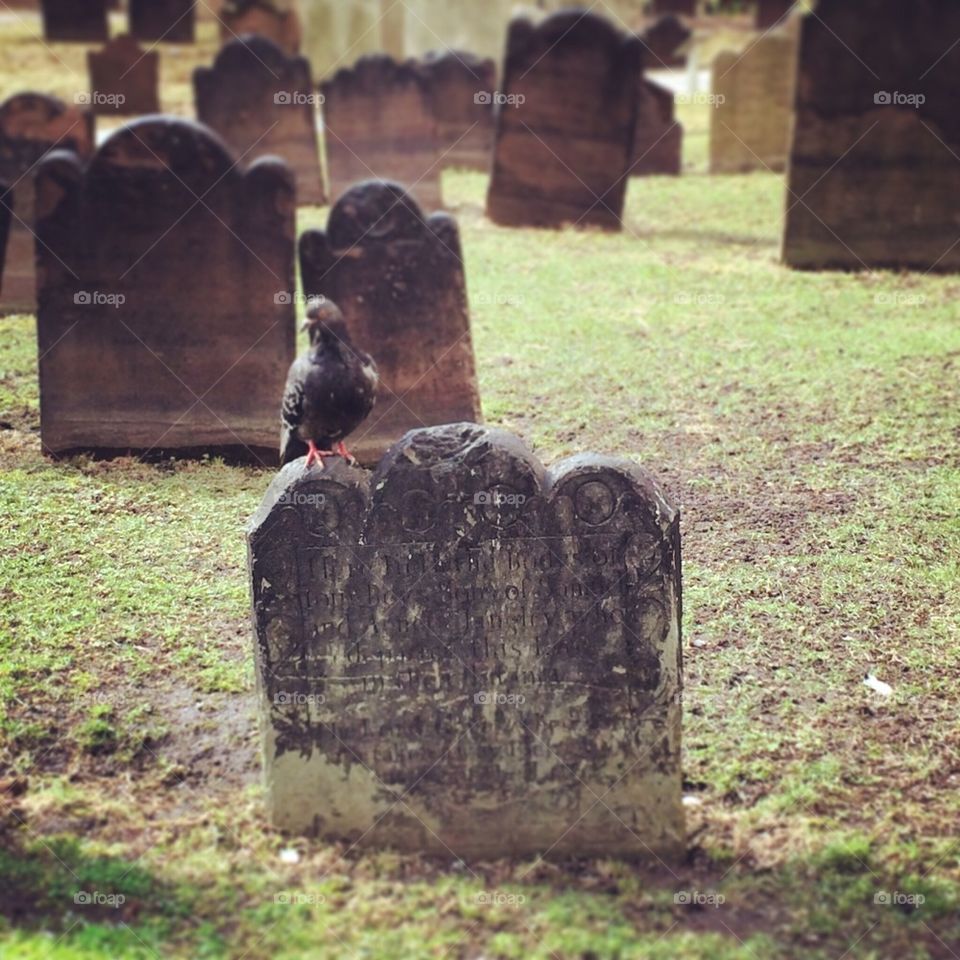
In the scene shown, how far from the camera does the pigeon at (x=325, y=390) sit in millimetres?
5219

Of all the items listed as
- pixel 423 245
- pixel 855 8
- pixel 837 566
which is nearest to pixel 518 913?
pixel 837 566

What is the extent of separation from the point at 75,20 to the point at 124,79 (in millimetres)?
4754

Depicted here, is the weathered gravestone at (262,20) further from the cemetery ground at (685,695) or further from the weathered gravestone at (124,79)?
→ the cemetery ground at (685,695)

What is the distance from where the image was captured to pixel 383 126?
13477 mm

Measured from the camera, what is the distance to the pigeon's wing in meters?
5.30

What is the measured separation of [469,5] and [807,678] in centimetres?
1938

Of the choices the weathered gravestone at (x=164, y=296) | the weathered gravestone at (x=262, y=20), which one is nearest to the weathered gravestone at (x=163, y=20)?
the weathered gravestone at (x=262, y=20)

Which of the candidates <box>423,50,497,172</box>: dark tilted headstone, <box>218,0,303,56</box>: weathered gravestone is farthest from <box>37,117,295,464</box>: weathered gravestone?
<box>218,0,303,56</box>: weathered gravestone

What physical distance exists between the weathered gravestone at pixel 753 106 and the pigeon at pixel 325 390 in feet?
35.9

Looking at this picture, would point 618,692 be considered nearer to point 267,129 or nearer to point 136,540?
point 136,540

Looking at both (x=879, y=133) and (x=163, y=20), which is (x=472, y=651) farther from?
(x=163, y=20)

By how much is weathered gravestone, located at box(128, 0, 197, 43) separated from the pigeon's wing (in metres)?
20.4

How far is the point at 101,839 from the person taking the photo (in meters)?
3.91

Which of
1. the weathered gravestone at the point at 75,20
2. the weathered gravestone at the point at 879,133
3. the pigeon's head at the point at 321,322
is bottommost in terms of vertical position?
the pigeon's head at the point at 321,322
